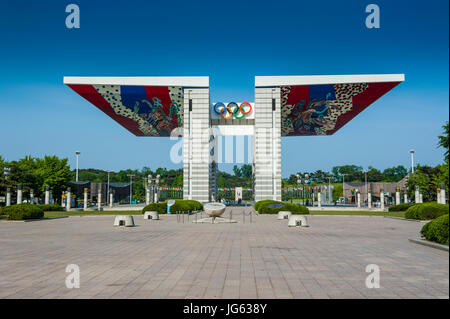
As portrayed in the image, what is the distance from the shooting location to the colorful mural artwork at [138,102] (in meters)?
41.7

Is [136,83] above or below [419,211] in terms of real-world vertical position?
above

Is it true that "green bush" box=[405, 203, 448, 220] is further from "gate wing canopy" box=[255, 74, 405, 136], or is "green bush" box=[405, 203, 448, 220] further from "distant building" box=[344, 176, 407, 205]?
"distant building" box=[344, 176, 407, 205]

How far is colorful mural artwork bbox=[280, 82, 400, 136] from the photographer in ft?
134

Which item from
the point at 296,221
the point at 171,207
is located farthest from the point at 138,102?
the point at 296,221

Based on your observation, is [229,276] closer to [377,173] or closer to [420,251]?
[420,251]

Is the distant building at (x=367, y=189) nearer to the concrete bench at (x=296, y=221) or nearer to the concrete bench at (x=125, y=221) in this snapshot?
the concrete bench at (x=296, y=221)

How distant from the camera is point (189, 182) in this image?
43.8 metres

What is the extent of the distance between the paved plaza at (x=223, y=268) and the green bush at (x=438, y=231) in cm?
57

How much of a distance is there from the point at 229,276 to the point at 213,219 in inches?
613

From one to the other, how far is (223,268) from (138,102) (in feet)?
131

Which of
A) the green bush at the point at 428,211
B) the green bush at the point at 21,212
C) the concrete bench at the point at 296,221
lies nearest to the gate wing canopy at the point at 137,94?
the green bush at the point at 21,212

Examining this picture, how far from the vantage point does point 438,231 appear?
11719mm

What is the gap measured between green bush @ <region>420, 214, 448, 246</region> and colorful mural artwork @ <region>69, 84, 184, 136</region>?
34450 millimetres

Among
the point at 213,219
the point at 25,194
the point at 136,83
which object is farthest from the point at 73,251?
the point at 25,194
